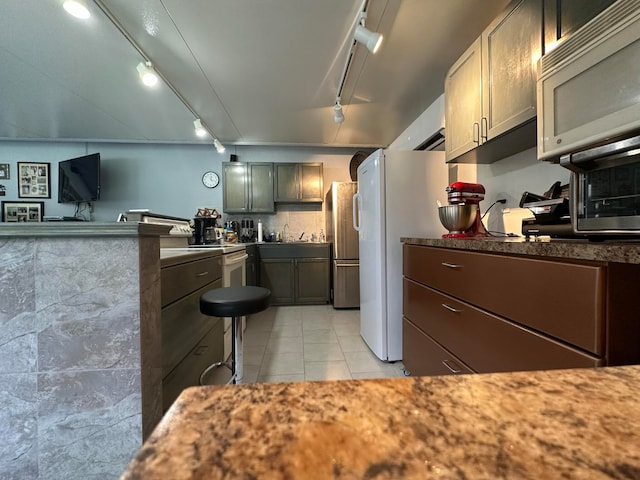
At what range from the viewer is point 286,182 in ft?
13.4

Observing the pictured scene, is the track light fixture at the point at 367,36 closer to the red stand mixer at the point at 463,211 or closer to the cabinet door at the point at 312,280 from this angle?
the red stand mixer at the point at 463,211

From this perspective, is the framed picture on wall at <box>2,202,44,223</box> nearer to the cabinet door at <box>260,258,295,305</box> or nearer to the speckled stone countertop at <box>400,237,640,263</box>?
the cabinet door at <box>260,258,295,305</box>

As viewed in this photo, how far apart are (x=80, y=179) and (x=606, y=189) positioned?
5.55 meters

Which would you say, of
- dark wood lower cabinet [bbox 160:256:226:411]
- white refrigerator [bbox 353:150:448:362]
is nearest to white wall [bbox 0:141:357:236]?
white refrigerator [bbox 353:150:448:362]

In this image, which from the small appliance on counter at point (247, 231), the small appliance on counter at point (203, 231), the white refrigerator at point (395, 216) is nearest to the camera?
the white refrigerator at point (395, 216)

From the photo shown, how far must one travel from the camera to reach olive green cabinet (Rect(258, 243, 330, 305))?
3852 mm

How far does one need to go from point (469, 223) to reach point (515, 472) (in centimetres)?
163

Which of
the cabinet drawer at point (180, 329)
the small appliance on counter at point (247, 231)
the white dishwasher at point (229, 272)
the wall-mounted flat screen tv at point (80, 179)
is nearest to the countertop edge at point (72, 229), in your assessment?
the cabinet drawer at point (180, 329)

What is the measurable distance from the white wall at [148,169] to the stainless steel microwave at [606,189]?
12.0ft

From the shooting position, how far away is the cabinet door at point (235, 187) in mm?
4016

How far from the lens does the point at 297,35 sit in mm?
1938

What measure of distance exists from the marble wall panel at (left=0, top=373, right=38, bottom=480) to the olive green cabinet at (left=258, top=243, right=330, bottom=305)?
117 inches

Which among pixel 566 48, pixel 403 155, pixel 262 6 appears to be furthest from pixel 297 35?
pixel 566 48

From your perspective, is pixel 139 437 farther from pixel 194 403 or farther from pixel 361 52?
pixel 361 52
